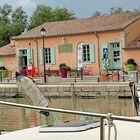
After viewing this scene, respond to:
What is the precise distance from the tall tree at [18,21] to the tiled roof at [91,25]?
55.1ft

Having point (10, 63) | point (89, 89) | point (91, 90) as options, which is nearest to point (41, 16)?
point (10, 63)

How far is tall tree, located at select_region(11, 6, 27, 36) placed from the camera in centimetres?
5803

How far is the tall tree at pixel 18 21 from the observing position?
190 feet

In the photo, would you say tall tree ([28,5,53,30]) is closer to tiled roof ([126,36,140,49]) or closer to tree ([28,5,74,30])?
tree ([28,5,74,30])

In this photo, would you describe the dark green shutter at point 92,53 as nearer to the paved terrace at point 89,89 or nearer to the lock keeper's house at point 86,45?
the lock keeper's house at point 86,45

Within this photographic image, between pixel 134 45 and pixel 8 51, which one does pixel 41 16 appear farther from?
pixel 134 45

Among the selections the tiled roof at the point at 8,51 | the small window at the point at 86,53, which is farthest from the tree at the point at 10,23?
the small window at the point at 86,53

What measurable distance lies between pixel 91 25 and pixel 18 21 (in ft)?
85.0

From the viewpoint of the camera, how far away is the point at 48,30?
133ft

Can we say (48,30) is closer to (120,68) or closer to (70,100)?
(120,68)

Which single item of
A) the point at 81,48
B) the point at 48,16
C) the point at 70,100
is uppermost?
the point at 48,16

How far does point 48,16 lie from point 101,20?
68.6 feet

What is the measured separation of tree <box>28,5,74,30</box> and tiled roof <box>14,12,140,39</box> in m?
17.4

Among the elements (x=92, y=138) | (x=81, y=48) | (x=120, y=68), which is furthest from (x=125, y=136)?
(x=81, y=48)
